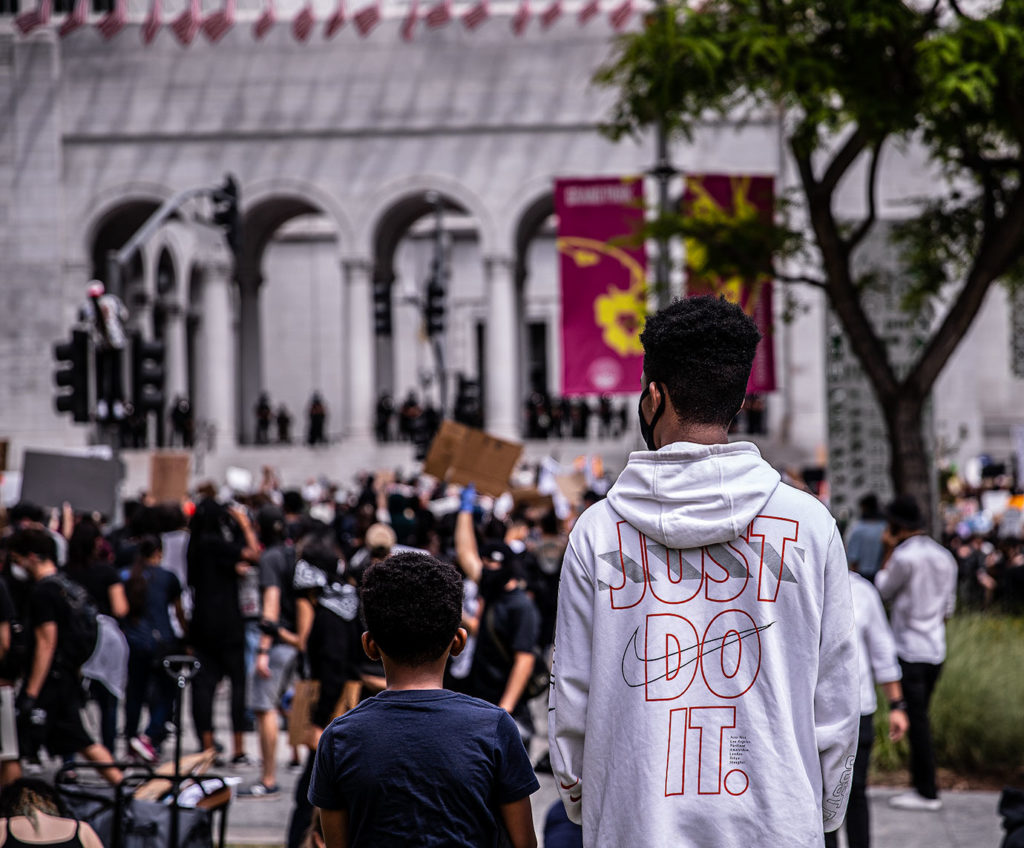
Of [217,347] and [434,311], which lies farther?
[217,347]

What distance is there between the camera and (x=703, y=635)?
291 centimetres

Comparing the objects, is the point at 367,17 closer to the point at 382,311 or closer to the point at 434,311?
the point at 382,311

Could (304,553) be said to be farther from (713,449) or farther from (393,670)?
(713,449)

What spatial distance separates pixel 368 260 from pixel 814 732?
3770 cm

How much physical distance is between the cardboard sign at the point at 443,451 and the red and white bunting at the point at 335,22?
2755cm

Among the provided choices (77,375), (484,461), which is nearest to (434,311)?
(77,375)

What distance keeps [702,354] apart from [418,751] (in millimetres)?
1067

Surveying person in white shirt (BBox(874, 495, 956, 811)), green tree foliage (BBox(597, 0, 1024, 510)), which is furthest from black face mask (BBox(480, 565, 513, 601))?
green tree foliage (BBox(597, 0, 1024, 510))

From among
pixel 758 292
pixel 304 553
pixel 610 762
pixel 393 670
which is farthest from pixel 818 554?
pixel 758 292

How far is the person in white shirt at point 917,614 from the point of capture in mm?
8047

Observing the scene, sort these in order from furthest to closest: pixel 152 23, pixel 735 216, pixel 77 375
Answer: pixel 152 23 < pixel 77 375 < pixel 735 216

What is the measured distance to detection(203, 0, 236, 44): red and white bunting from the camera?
127 ft

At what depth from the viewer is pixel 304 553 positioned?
8555 mm

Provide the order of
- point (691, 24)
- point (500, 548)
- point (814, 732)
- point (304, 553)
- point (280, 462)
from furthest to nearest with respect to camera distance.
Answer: point (280, 462)
point (691, 24)
point (304, 553)
point (500, 548)
point (814, 732)
